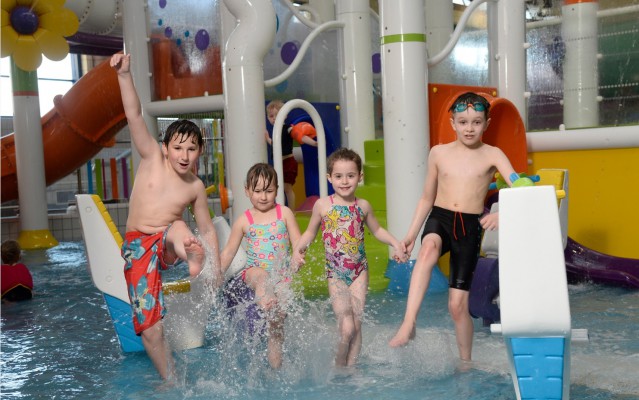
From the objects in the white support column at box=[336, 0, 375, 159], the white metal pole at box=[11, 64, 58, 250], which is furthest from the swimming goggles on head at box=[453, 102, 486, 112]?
the white metal pole at box=[11, 64, 58, 250]

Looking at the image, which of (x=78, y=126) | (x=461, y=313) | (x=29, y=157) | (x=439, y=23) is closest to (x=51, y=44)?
(x=29, y=157)

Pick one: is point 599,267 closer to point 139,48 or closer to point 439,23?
point 439,23

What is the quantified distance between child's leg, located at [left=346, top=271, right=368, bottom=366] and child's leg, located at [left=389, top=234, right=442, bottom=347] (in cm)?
22

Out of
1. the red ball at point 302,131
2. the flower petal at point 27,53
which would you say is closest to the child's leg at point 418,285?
the red ball at point 302,131

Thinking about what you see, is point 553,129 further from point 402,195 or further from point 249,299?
point 249,299

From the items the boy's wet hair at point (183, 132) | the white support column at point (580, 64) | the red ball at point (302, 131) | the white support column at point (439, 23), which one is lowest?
the boy's wet hair at point (183, 132)

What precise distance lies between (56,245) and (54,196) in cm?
520

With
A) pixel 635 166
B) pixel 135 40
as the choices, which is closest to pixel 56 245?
pixel 135 40

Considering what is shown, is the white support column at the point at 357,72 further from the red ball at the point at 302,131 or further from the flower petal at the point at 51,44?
the flower petal at the point at 51,44

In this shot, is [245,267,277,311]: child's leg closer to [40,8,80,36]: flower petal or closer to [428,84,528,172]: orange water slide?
[428,84,528,172]: orange water slide

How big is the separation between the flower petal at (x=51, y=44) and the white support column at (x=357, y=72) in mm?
2633

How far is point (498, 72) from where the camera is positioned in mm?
5938

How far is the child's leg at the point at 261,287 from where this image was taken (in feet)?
10.8

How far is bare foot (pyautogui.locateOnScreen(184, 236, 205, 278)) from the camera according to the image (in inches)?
118
